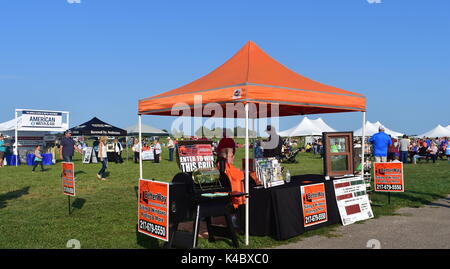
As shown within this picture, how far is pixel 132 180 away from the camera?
562 inches

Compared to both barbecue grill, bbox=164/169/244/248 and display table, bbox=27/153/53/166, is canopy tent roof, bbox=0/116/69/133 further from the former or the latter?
barbecue grill, bbox=164/169/244/248

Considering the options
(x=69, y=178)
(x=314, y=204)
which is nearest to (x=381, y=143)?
(x=314, y=204)

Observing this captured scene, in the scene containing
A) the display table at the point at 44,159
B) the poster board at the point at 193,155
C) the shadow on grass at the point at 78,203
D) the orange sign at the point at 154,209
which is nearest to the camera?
the orange sign at the point at 154,209

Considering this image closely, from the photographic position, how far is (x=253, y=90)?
5488 mm

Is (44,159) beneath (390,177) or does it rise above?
beneath

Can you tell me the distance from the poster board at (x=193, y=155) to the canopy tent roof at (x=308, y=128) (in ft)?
92.1

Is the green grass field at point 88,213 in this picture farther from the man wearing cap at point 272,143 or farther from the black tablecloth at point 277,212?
the man wearing cap at point 272,143

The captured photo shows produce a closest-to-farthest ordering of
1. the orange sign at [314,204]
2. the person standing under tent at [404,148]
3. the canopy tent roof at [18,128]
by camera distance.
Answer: the orange sign at [314,204] < the person standing under tent at [404,148] < the canopy tent roof at [18,128]

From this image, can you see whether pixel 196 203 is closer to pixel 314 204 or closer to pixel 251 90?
pixel 251 90

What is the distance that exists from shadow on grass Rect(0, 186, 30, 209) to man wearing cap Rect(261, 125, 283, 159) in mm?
6349

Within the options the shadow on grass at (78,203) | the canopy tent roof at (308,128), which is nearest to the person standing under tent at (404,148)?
the canopy tent roof at (308,128)

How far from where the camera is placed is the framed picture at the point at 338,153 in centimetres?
750

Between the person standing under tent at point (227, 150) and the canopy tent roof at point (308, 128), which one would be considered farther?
the canopy tent roof at point (308, 128)

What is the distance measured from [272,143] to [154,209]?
4416 millimetres
